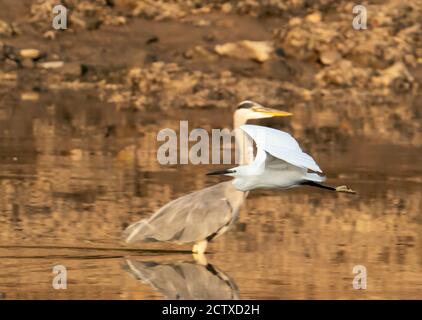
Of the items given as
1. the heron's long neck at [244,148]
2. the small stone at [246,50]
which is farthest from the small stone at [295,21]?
the heron's long neck at [244,148]

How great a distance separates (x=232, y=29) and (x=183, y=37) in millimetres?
988

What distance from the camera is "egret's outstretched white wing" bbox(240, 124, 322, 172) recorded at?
33.7ft

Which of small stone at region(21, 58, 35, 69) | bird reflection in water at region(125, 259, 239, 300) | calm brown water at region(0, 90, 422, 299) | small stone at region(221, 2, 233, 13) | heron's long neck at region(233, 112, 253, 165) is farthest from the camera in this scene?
small stone at region(221, 2, 233, 13)

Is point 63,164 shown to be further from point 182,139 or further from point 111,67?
point 111,67

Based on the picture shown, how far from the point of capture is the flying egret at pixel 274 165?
10.3m

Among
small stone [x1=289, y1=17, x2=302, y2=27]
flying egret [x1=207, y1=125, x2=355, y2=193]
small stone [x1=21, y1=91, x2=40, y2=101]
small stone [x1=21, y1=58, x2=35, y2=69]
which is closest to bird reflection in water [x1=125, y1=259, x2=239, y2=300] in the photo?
flying egret [x1=207, y1=125, x2=355, y2=193]

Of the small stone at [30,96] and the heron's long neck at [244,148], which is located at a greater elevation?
the small stone at [30,96]

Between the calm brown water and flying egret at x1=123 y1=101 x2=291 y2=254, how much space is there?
0.61 ft

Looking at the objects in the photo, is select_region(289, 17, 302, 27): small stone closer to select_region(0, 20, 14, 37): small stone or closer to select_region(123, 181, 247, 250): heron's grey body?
select_region(0, 20, 14, 37): small stone

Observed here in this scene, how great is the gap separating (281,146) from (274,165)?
1.41ft

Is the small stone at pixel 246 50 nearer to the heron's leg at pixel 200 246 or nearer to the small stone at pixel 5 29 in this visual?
the small stone at pixel 5 29

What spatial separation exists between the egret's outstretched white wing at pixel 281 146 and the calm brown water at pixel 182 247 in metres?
0.92

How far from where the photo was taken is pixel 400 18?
28.2 meters
